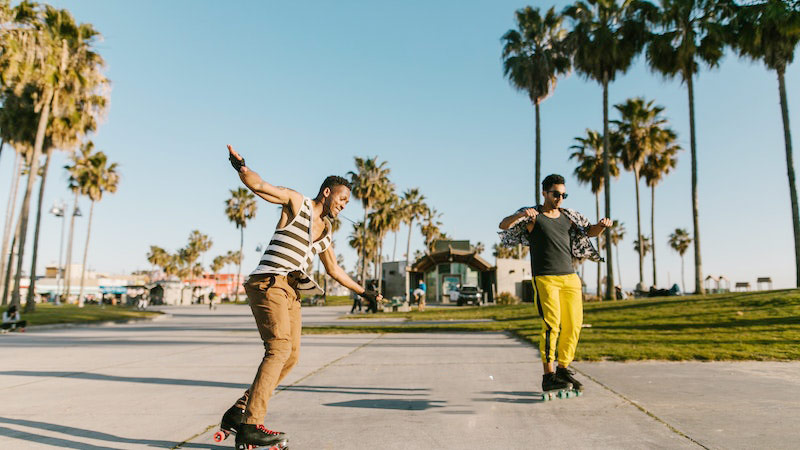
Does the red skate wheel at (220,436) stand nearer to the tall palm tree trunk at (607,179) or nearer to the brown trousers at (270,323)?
the brown trousers at (270,323)

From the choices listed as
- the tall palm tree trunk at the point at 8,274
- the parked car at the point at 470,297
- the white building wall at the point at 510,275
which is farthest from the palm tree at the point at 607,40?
the tall palm tree trunk at the point at 8,274

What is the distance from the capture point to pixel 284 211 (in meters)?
3.14

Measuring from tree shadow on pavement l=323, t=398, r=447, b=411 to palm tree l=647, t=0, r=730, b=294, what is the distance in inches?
786

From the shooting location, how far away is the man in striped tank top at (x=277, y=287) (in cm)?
281

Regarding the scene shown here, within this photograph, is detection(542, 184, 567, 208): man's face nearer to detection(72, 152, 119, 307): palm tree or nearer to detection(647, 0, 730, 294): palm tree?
detection(647, 0, 730, 294): palm tree

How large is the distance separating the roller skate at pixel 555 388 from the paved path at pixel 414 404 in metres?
0.12

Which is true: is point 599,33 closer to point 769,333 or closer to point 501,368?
point 769,333

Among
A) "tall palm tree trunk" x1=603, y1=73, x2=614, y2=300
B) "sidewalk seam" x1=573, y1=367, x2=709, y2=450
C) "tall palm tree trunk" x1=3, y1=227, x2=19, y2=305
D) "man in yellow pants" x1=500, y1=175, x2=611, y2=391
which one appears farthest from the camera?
"tall palm tree trunk" x1=3, y1=227, x2=19, y2=305

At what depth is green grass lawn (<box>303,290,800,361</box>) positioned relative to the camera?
6.56 meters

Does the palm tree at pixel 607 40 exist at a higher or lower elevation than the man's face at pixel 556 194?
higher

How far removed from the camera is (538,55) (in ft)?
84.8

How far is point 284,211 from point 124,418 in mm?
2175

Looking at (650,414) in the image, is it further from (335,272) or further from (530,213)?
(335,272)

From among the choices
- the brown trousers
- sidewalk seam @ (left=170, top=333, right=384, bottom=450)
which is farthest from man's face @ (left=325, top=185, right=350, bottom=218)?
sidewalk seam @ (left=170, top=333, right=384, bottom=450)
